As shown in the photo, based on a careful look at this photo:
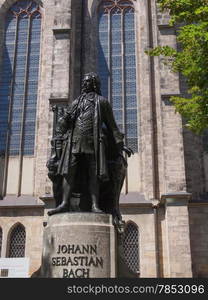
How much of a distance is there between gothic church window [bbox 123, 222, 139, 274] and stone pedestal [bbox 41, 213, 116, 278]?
11464 mm

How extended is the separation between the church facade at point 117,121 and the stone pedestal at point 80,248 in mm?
10621

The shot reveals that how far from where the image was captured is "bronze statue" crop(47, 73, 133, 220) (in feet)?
17.8

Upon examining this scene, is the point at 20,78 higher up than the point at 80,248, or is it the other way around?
the point at 20,78

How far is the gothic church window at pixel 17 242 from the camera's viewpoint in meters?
16.8

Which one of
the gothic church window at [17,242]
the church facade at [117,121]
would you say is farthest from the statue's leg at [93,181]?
the gothic church window at [17,242]

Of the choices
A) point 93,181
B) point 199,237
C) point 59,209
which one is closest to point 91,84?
point 93,181

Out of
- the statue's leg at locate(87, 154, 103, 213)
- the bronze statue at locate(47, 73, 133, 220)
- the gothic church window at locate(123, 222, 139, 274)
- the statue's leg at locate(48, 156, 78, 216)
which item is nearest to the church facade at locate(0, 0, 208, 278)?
the gothic church window at locate(123, 222, 139, 274)

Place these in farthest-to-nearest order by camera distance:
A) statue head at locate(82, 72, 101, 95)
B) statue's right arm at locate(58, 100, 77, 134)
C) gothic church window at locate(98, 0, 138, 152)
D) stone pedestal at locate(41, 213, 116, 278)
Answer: gothic church window at locate(98, 0, 138, 152)
statue head at locate(82, 72, 101, 95)
statue's right arm at locate(58, 100, 77, 134)
stone pedestal at locate(41, 213, 116, 278)

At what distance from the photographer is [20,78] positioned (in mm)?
19750

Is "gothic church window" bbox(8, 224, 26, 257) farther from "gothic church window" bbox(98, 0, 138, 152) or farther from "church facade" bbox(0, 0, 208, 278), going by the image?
"gothic church window" bbox(98, 0, 138, 152)

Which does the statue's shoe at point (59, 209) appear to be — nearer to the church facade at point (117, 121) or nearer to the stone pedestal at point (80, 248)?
the stone pedestal at point (80, 248)

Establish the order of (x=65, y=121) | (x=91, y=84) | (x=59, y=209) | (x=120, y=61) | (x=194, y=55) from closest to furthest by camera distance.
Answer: (x=59, y=209) → (x=65, y=121) → (x=91, y=84) → (x=194, y=55) → (x=120, y=61)

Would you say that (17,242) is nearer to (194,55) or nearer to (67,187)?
(194,55)

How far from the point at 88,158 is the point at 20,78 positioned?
15282 millimetres
